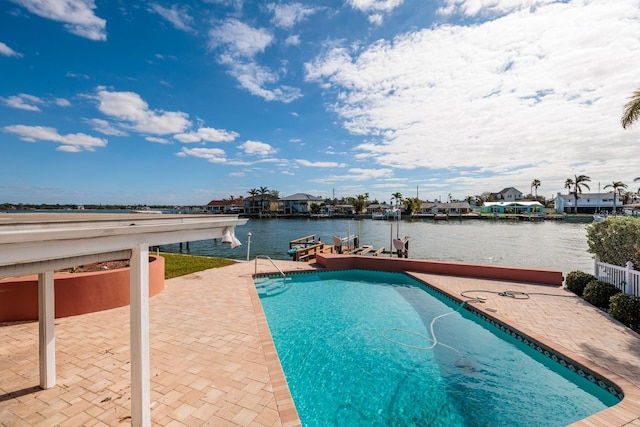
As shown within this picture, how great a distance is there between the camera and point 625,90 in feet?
32.5

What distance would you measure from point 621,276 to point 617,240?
105 cm

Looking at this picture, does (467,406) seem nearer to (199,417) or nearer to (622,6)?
(199,417)

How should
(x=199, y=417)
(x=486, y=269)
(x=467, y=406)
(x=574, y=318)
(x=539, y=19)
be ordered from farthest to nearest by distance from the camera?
(x=486, y=269)
(x=539, y=19)
(x=574, y=318)
(x=467, y=406)
(x=199, y=417)

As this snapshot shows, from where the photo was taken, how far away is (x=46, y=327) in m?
4.05

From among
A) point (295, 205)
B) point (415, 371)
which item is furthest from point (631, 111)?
point (295, 205)

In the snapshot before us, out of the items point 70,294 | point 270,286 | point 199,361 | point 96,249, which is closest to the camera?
point 96,249

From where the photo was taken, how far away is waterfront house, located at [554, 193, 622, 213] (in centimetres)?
7250

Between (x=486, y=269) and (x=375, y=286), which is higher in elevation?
(x=486, y=269)

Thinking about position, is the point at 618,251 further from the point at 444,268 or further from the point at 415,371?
the point at 415,371

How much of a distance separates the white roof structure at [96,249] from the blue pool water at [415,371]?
9.00 ft

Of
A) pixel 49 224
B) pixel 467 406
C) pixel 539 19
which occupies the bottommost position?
pixel 467 406

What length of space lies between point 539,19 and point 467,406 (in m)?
10.5

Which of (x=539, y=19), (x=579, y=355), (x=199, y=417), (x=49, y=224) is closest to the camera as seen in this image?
(x=49, y=224)

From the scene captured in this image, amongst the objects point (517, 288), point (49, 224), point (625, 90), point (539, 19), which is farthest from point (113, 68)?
point (625, 90)
